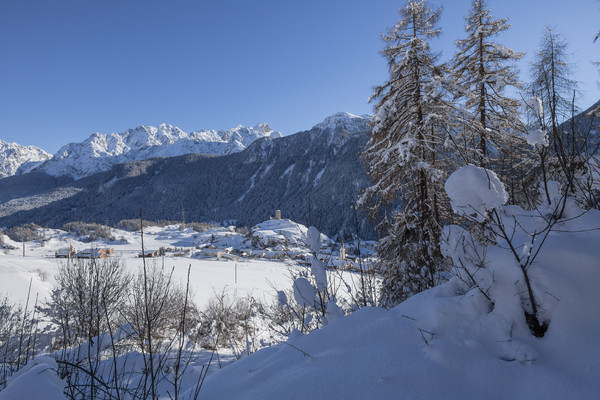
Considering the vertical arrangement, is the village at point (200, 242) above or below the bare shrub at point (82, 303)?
below

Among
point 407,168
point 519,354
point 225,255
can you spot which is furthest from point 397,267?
point 225,255

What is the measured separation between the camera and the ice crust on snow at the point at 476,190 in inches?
67.1

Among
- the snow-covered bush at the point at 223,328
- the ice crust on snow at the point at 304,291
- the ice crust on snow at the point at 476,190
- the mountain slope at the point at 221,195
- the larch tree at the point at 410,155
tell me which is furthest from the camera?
the mountain slope at the point at 221,195

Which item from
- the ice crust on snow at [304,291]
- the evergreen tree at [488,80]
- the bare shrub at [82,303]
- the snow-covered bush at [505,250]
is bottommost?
the bare shrub at [82,303]

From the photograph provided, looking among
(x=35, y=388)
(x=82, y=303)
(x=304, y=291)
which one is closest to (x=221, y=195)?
(x=82, y=303)

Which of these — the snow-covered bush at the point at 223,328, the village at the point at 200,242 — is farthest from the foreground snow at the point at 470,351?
the village at the point at 200,242

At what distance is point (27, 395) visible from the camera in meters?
1.42

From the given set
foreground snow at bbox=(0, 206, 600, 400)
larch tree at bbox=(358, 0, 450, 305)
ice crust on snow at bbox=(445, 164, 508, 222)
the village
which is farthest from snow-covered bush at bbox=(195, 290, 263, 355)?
the village

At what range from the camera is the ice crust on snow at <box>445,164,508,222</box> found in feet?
5.59

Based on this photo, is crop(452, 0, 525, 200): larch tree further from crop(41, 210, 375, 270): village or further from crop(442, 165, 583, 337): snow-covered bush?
crop(41, 210, 375, 270): village

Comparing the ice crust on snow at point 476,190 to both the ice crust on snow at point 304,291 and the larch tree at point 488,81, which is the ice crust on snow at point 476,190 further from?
the larch tree at point 488,81

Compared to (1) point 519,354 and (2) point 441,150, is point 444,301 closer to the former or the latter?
(1) point 519,354

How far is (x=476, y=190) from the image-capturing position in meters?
1.74

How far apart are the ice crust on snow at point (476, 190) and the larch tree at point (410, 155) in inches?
171
